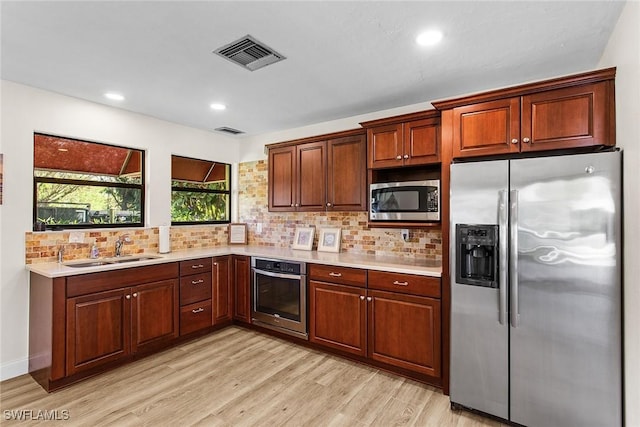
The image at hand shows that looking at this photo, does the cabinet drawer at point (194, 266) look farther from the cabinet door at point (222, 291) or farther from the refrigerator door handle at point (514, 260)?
the refrigerator door handle at point (514, 260)

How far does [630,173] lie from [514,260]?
2.50 ft

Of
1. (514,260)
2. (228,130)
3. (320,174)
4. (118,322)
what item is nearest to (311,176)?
(320,174)

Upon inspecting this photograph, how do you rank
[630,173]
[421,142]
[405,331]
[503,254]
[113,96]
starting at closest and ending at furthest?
1. [630,173]
2. [503,254]
3. [405,331]
4. [421,142]
5. [113,96]

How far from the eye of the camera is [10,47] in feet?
7.24

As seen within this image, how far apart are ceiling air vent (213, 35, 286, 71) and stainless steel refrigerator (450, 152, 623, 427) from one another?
5.08ft

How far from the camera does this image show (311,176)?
3785 millimetres

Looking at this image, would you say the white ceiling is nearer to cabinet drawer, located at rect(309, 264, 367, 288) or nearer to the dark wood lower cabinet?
cabinet drawer, located at rect(309, 264, 367, 288)

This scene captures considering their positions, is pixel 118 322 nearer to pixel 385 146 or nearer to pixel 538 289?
pixel 385 146

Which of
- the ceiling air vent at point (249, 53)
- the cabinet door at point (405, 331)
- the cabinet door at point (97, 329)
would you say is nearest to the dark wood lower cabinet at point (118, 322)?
the cabinet door at point (97, 329)

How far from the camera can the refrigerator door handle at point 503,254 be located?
2180 millimetres

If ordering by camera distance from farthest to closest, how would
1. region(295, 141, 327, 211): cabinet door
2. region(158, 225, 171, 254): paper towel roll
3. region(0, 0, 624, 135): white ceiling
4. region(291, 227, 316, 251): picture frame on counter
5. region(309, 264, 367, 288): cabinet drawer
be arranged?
region(291, 227, 316, 251): picture frame on counter → region(158, 225, 171, 254): paper towel roll → region(295, 141, 327, 211): cabinet door → region(309, 264, 367, 288): cabinet drawer → region(0, 0, 624, 135): white ceiling

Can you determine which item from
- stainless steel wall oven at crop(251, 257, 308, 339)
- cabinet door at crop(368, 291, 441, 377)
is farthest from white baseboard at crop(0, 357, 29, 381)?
cabinet door at crop(368, 291, 441, 377)

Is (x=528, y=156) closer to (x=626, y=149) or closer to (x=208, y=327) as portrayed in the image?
(x=626, y=149)

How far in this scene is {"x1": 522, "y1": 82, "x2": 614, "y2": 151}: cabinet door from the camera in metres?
2.04
